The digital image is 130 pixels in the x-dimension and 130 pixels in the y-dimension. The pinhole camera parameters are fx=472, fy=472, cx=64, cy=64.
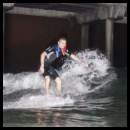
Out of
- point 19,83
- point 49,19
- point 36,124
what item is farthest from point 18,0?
point 36,124

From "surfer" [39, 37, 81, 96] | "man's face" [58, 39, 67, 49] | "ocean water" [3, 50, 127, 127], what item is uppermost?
"man's face" [58, 39, 67, 49]

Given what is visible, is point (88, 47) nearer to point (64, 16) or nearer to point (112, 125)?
point (64, 16)

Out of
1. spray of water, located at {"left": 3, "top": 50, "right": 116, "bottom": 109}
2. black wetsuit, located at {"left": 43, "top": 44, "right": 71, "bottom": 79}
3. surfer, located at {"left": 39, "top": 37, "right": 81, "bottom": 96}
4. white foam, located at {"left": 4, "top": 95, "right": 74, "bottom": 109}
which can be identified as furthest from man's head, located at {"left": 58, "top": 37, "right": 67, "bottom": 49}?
white foam, located at {"left": 4, "top": 95, "right": 74, "bottom": 109}

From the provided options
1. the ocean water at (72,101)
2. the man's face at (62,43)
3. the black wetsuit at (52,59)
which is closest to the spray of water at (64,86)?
the ocean water at (72,101)

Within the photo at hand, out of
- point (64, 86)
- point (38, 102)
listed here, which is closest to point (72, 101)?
point (38, 102)

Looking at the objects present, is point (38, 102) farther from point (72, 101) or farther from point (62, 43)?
point (62, 43)

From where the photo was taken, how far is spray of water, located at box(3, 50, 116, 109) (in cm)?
1148

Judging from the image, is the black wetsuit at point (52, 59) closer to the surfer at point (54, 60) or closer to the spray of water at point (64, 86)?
the surfer at point (54, 60)

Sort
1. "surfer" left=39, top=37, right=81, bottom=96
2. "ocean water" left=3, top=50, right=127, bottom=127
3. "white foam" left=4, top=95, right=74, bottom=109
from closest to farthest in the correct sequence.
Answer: "ocean water" left=3, top=50, right=127, bottom=127 < "white foam" left=4, top=95, right=74, bottom=109 < "surfer" left=39, top=37, right=81, bottom=96

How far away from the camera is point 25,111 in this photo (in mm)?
10094

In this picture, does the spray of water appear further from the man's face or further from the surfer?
the man's face

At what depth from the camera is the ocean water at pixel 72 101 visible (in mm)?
8926

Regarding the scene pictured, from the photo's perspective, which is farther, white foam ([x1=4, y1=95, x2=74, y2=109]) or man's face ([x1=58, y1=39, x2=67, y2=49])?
man's face ([x1=58, y1=39, x2=67, y2=49])

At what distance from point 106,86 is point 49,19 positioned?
12.6 metres
